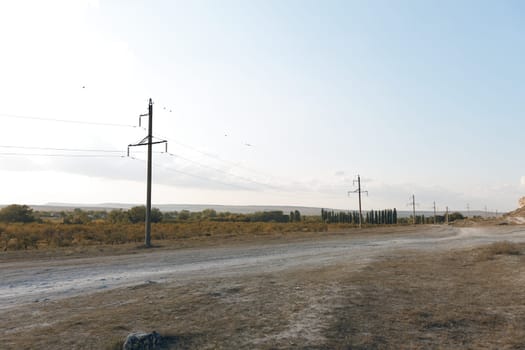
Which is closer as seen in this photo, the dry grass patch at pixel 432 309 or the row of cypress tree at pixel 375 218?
the dry grass patch at pixel 432 309

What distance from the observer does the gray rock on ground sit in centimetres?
636

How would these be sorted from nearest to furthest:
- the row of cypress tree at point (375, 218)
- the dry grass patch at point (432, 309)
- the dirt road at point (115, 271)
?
the dry grass patch at point (432, 309), the dirt road at point (115, 271), the row of cypress tree at point (375, 218)

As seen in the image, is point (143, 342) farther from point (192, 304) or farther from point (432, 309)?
point (432, 309)

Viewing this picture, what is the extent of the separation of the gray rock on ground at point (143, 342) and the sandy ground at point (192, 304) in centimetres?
24

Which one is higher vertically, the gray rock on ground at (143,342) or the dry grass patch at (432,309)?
the gray rock on ground at (143,342)

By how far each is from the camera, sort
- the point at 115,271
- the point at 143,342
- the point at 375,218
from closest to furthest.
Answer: the point at 143,342 → the point at 115,271 → the point at 375,218

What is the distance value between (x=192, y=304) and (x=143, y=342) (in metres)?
3.12

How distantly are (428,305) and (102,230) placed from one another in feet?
120

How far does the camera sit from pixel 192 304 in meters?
9.53

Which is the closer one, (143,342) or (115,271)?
(143,342)

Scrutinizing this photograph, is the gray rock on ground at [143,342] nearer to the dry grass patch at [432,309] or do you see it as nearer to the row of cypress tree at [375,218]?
the dry grass patch at [432,309]

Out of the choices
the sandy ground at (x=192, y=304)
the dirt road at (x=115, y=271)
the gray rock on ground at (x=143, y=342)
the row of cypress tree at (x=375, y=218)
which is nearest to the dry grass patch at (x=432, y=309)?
the sandy ground at (x=192, y=304)

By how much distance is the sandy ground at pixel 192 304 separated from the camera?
7.09 m

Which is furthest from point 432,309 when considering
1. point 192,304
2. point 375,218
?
point 375,218
